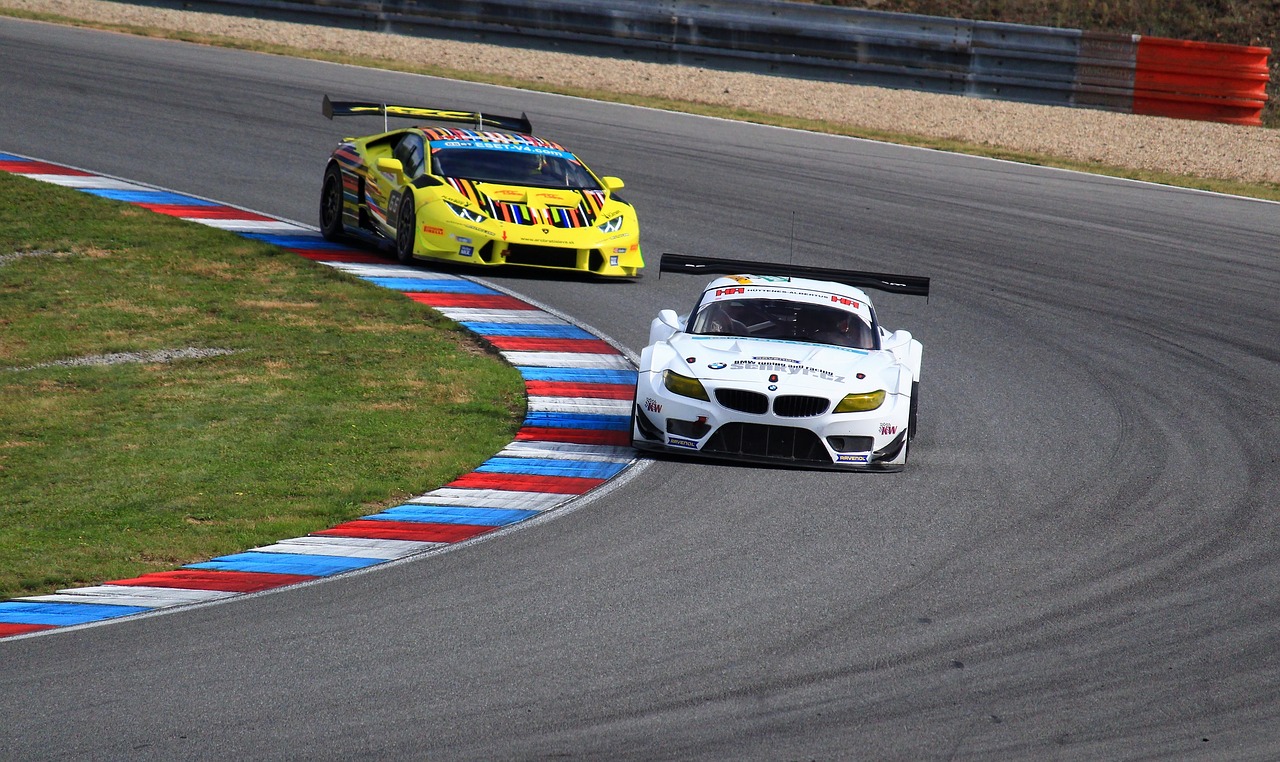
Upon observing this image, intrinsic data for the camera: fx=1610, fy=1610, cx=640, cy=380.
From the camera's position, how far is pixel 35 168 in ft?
64.1

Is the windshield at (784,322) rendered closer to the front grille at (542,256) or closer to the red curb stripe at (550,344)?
the red curb stripe at (550,344)

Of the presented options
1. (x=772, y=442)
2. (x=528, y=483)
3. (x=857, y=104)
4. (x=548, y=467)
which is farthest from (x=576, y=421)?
(x=857, y=104)

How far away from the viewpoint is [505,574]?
26.1 ft

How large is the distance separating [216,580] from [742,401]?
352 centimetres

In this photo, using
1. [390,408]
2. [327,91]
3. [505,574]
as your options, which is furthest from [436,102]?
[505,574]

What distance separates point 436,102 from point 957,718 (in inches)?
732

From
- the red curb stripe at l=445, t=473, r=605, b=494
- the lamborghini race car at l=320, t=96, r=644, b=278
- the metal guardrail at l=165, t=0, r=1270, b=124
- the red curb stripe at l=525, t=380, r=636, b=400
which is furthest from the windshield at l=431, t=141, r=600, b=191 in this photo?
the metal guardrail at l=165, t=0, r=1270, b=124

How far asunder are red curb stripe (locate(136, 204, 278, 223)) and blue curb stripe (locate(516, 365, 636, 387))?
20.8 feet

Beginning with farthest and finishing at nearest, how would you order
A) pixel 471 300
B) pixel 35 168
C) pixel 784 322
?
pixel 35 168 → pixel 471 300 → pixel 784 322

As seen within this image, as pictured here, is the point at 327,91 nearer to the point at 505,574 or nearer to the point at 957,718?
the point at 505,574

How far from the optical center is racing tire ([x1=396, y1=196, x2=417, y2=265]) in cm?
1578

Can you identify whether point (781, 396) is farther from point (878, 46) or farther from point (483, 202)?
point (878, 46)

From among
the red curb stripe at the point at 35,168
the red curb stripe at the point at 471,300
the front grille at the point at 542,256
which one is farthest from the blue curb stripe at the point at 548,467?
the red curb stripe at the point at 35,168

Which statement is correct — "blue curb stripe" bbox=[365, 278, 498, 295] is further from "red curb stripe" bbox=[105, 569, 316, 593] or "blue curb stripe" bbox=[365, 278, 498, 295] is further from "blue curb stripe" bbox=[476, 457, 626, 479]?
"red curb stripe" bbox=[105, 569, 316, 593]
